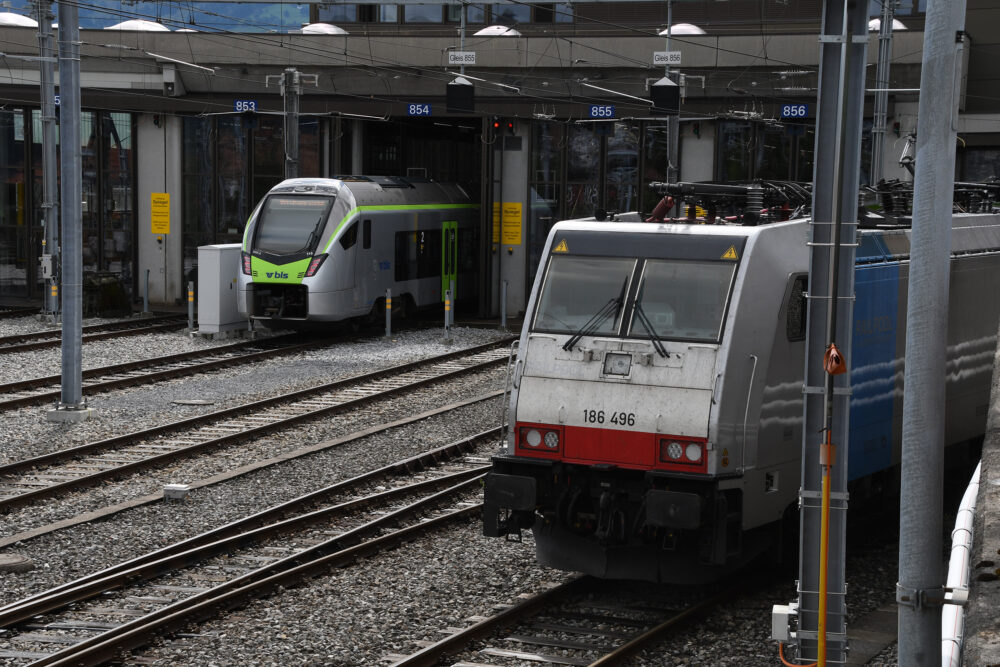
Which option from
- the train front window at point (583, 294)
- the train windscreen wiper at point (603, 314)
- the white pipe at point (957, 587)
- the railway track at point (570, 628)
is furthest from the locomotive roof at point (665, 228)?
the white pipe at point (957, 587)

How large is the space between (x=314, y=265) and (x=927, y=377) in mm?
20472

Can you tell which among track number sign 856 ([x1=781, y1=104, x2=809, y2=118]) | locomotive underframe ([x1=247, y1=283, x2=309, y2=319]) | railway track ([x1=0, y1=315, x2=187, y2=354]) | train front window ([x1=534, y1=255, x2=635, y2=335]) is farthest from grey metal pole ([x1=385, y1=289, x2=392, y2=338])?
train front window ([x1=534, y1=255, x2=635, y2=335])

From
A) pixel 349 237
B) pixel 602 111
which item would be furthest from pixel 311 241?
pixel 602 111

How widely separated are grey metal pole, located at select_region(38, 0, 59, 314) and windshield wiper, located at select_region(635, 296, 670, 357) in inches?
737

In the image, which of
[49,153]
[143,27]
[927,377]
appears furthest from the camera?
[143,27]

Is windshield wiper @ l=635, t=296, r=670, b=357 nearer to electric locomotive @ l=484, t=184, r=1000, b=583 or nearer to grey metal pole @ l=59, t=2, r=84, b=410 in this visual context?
electric locomotive @ l=484, t=184, r=1000, b=583

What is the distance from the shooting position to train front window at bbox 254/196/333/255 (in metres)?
26.3

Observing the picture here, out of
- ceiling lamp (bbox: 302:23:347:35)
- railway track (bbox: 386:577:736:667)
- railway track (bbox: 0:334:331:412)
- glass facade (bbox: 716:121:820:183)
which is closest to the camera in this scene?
railway track (bbox: 386:577:736:667)

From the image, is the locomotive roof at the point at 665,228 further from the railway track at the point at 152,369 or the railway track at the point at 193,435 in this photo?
the railway track at the point at 152,369

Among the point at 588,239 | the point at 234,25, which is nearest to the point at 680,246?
the point at 588,239

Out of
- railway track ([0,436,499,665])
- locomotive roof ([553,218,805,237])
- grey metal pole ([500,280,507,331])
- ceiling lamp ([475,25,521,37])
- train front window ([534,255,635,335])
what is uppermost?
ceiling lamp ([475,25,521,37])

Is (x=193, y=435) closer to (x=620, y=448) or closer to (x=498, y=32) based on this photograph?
(x=620, y=448)

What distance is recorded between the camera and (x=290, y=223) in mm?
26484

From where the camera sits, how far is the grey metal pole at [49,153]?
26.7 m
